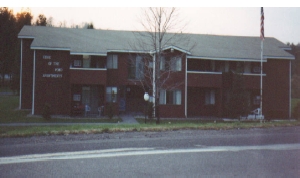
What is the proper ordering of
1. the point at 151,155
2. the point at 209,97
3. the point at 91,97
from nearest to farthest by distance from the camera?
1. the point at 151,155
2. the point at 91,97
3. the point at 209,97

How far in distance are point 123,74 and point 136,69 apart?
1218mm

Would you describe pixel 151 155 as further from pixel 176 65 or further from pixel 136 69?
pixel 136 69

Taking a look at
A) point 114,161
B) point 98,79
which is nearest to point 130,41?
point 98,79

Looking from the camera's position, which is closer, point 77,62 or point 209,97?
point 77,62

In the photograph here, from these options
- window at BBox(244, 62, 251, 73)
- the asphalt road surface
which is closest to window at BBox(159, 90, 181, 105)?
window at BBox(244, 62, 251, 73)

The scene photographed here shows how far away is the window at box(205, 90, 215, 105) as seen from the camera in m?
33.2

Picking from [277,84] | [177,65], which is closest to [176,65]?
[177,65]

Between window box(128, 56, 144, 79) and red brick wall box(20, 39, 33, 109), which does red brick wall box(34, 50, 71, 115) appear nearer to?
red brick wall box(20, 39, 33, 109)

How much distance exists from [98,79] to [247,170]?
23194 millimetres

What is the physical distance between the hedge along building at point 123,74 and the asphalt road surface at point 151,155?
17.9m

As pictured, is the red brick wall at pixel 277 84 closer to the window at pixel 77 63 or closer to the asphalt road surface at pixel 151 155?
the window at pixel 77 63

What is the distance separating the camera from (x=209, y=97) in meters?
33.3

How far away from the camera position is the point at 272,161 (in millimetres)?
8508

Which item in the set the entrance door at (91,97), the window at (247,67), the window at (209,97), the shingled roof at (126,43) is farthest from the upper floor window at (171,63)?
the entrance door at (91,97)
